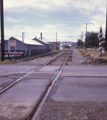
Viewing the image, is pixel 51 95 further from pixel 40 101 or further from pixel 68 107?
pixel 68 107

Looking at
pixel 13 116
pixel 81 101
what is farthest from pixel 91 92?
pixel 13 116

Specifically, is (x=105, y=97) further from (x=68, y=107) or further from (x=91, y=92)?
(x=68, y=107)

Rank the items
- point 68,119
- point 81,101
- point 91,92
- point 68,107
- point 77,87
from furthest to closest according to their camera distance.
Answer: point 77,87 < point 91,92 < point 81,101 < point 68,107 < point 68,119

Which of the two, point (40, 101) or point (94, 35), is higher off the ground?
point (94, 35)

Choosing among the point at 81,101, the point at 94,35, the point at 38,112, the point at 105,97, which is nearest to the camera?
the point at 38,112

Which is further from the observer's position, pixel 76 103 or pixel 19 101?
pixel 19 101

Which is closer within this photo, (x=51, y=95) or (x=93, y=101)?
(x=93, y=101)

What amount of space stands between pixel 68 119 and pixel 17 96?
2.34m

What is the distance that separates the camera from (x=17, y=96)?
5.42 metres

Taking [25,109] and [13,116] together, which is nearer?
[13,116]

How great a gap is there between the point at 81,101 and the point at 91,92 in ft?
3.63

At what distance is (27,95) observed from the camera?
5.51 metres

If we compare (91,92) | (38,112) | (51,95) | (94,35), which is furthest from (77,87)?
(94,35)

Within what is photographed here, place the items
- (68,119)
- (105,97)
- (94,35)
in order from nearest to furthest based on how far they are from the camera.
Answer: (68,119) → (105,97) → (94,35)
